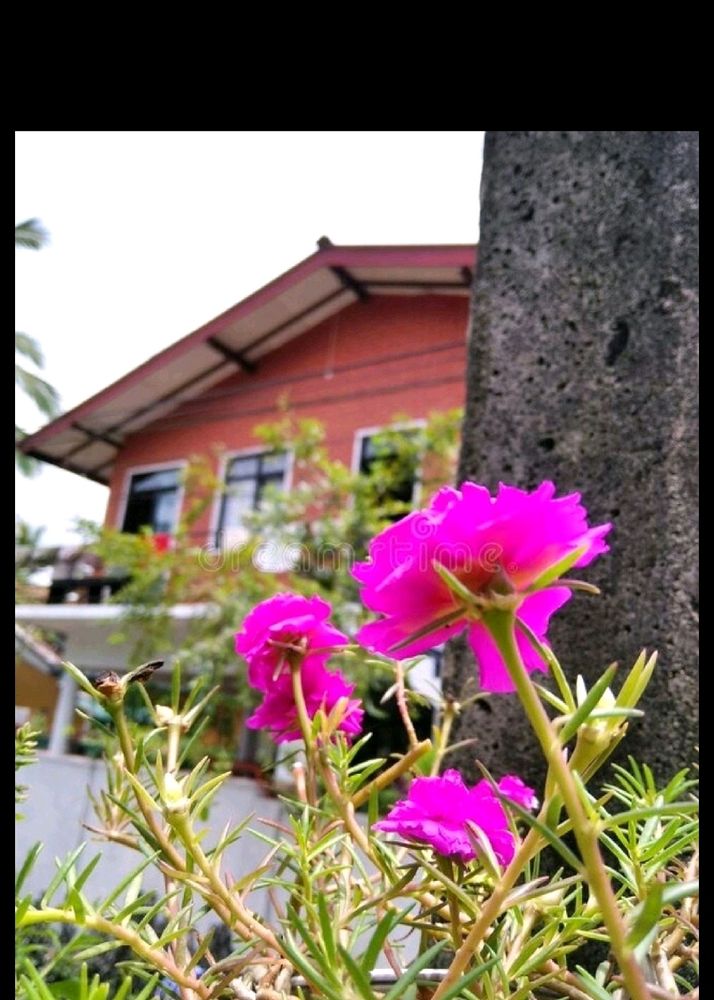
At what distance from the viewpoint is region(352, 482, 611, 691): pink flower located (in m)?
0.33

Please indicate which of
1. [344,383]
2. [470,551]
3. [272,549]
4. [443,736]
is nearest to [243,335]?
[344,383]

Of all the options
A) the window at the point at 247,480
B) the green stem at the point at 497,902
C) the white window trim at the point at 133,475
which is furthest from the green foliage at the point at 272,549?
the green stem at the point at 497,902

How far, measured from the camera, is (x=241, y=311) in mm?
7148

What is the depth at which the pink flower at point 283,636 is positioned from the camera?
57cm

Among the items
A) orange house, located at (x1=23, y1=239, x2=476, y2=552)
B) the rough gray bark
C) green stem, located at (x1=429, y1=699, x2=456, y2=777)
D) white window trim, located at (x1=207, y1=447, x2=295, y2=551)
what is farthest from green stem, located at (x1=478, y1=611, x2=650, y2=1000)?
white window trim, located at (x1=207, y1=447, x2=295, y2=551)

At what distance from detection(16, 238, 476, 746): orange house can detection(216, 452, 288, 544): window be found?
0.01 m

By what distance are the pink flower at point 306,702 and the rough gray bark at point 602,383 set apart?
41 cm

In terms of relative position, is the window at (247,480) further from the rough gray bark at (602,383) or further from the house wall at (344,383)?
the rough gray bark at (602,383)

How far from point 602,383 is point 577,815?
0.88 m

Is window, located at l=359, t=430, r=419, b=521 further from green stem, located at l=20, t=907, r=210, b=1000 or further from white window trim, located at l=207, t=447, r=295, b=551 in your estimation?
green stem, located at l=20, t=907, r=210, b=1000

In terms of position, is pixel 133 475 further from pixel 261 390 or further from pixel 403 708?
pixel 403 708

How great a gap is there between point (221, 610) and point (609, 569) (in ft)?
16.2

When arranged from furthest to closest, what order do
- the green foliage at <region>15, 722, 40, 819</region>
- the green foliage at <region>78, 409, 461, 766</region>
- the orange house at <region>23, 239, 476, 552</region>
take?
1. the orange house at <region>23, 239, 476, 552</region>
2. the green foliage at <region>78, 409, 461, 766</region>
3. the green foliage at <region>15, 722, 40, 819</region>
